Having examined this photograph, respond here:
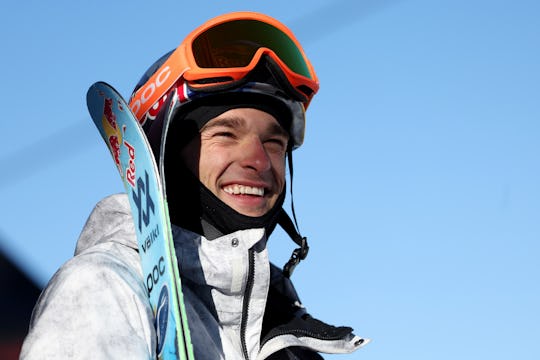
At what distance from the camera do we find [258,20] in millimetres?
5074

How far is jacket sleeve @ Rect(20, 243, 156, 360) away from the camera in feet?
11.7

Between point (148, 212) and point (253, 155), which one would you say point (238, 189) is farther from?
point (148, 212)

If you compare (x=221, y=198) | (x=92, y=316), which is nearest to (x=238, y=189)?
(x=221, y=198)

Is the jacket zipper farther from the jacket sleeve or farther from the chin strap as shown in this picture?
the chin strap

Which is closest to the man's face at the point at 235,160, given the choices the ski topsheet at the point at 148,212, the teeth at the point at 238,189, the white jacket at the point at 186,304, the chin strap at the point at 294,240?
the teeth at the point at 238,189

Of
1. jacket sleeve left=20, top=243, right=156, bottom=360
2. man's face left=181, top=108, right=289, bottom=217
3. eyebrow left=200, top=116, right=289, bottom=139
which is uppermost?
eyebrow left=200, top=116, right=289, bottom=139

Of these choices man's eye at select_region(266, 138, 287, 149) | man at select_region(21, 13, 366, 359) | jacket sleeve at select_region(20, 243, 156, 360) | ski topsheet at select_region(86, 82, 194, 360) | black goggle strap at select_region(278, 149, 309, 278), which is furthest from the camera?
black goggle strap at select_region(278, 149, 309, 278)

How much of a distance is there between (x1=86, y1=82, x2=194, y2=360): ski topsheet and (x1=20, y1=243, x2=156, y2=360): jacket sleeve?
0.09 m

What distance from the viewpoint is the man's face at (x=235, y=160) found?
4621 millimetres

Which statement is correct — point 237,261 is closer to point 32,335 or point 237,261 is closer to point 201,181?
point 201,181

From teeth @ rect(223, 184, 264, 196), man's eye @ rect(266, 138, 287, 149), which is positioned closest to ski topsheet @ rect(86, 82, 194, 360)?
teeth @ rect(223, 184, 264, 196)

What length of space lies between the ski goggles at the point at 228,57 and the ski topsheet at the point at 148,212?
376 mm

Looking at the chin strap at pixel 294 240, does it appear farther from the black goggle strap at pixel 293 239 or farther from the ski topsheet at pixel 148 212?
the ski topsheet at pixel 148 212

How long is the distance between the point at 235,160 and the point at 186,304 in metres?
0.72
